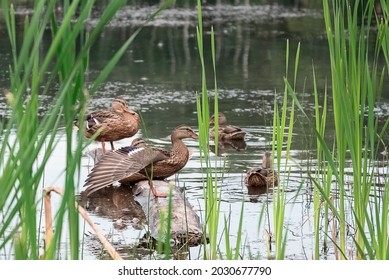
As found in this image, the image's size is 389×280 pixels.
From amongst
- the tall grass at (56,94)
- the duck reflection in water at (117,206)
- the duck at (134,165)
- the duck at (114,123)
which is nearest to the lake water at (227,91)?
the duck reflection in water at (117,206)

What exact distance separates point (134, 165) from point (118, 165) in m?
0.13

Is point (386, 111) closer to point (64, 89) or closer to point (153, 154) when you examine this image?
point (153, 154)

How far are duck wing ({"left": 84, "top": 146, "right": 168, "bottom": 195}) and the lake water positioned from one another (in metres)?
0.19

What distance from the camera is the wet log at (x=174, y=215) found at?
18.1ft

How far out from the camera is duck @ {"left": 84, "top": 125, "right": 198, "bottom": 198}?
7.01 meters

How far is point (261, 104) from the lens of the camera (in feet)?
37.5

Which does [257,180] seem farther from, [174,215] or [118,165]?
[174,215]

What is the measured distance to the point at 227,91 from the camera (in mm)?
12594

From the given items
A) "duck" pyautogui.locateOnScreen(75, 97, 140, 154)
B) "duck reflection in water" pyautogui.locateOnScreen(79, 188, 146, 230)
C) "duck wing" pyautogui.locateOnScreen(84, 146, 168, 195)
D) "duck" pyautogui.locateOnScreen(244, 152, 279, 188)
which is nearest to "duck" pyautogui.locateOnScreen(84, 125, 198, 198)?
"duck wing" pyautogui.locateOnScreen(84, 146, 168, 195)

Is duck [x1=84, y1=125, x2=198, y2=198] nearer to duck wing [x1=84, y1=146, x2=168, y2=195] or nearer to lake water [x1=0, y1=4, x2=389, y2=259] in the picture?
duck wing [x1=84, y1=146, x2=168, y2=195]

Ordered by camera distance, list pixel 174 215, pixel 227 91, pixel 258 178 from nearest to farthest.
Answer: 1. pixel 174 215
2. pixel 258 178
3. pixel 227 91

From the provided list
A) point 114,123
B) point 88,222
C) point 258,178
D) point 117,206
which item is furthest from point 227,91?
point 88,222
